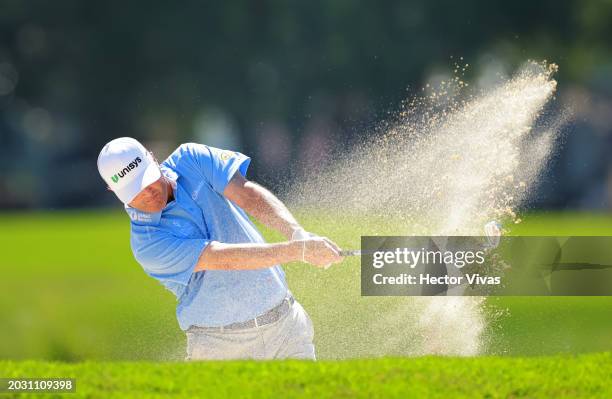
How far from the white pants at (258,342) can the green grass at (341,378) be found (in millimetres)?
433

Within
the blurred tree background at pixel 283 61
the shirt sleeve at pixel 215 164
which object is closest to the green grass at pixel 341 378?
the shirt sleeve at pixel 215 164

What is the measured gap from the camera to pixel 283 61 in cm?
3225

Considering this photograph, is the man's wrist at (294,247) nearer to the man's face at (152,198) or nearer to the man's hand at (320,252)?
the man's hand at (320,252)

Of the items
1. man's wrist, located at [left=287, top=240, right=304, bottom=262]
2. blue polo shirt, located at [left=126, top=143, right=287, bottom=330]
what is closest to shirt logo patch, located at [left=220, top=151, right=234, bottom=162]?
blue polo shirt, located at [left=126, top=143, right=287, bottom=330]

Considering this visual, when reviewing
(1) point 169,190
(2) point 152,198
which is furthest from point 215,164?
(2) point 152,198

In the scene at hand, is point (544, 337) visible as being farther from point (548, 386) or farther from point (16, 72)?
point (16, 72)

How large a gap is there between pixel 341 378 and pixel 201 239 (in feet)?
3.89

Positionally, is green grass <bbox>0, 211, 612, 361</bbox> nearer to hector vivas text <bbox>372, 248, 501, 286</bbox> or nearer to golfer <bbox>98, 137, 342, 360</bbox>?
hector vivas text <bbox>372, 248, 501, 286</bbox>

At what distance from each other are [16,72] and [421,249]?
32844 mm

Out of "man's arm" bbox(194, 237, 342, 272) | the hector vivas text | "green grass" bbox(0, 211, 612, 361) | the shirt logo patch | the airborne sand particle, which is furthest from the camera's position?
"green grass" bbox(0, 211, 612, 361)

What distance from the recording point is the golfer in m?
5.60

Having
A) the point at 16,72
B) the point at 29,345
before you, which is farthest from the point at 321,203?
the point at 16,72

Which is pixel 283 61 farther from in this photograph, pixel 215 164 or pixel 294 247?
pixel 294 247

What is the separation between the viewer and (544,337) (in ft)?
32.9
